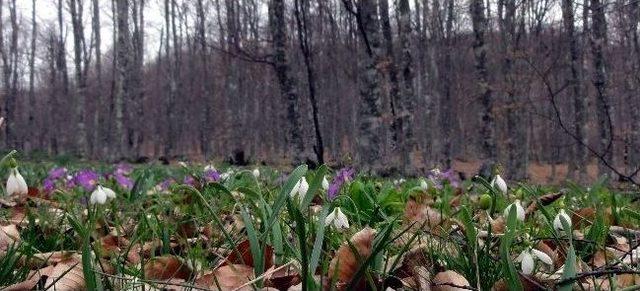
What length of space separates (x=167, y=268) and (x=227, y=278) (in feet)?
0.79

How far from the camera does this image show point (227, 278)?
4.33 feet

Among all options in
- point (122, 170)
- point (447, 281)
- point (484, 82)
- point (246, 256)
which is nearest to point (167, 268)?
point (246, 256)

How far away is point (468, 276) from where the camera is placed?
1342 mm

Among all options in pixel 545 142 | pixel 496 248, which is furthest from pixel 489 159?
pixel 545 142

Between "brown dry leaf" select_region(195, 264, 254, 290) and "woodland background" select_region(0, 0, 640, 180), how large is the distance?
8115 millimetres

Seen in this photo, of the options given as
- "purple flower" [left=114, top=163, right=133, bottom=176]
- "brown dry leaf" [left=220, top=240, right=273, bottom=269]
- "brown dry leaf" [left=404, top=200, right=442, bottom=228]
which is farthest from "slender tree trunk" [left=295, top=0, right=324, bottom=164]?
"brown dry leaf" [left=220, top=240, right=273, bottom=269]

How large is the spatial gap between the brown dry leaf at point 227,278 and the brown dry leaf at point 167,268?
0.49 ft

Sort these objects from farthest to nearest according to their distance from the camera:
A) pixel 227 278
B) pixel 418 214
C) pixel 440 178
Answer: pixel 440 178, pixel 418 214, pixel 227 278

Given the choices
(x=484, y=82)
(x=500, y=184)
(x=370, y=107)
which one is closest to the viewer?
(x=500, y=184)

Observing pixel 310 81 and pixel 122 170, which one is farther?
pixel 310 81

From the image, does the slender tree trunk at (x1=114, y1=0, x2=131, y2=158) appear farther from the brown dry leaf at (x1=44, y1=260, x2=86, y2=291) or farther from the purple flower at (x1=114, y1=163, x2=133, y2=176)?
the brown dry leaf at (x1=44, y1=260, x2=86, y2=291)

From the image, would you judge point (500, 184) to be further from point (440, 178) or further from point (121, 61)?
point (121, 61)

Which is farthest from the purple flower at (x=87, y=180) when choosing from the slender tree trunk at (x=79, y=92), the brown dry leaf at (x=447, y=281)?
the slender tree trunk at (x=79, y=92)

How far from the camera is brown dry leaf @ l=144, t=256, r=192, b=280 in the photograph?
146 centimetres
